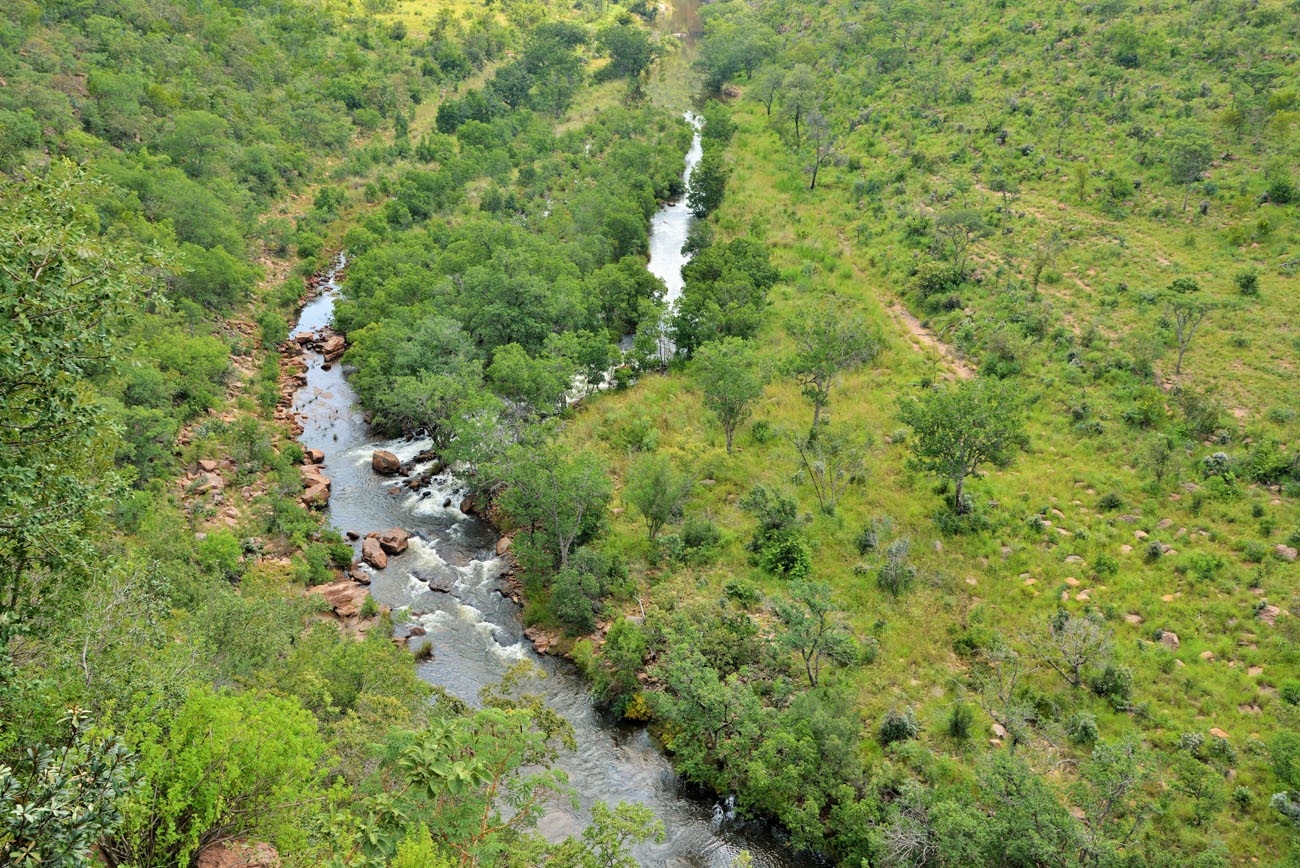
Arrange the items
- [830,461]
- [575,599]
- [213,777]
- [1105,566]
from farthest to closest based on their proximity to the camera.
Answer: [830,461], [575,599], [1105,566], [213,777]

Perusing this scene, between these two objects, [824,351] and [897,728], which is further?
[824,351]

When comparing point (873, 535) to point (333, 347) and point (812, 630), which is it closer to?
point (812, 630)

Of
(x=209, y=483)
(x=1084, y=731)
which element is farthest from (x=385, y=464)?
(x=1084, y=731)

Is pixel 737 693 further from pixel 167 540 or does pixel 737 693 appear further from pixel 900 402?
pixel 167 540

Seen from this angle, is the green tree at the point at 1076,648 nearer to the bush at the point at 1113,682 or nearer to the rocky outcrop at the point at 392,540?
the bush at the point at 1113,682

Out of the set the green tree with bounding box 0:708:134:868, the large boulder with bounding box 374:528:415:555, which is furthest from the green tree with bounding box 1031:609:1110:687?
the large boulder with bounding box 374:528:415:555

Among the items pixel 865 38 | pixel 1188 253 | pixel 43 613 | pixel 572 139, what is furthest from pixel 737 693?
pixel 865 38

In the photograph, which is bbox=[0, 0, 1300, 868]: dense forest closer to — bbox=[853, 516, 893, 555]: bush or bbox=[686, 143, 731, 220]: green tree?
bbox=[853, 516, 893, 555]: bush
